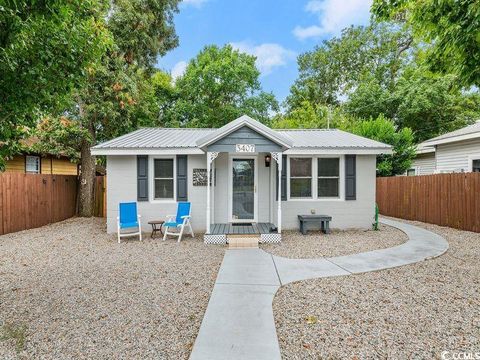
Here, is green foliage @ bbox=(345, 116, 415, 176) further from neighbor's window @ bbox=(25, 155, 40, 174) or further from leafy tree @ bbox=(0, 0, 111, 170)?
neighbor's window @ bbox=(25, 155, 40, 174)

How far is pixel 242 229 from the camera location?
28.0 ft

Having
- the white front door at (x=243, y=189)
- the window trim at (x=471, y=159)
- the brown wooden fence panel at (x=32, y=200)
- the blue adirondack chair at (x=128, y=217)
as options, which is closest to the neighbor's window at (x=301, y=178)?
the white front door at (x=243, y=189)

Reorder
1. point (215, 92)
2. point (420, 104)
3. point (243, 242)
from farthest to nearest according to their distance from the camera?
point (215, 92) → point (420, 104) → point (243, 242)

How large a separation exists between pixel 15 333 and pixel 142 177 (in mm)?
6284

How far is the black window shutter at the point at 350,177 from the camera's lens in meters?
9.55

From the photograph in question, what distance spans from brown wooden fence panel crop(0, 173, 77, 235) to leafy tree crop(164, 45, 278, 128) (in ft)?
33.5

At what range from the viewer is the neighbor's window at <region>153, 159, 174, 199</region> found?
30.9 feet

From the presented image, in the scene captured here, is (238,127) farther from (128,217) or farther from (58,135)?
(58,135)

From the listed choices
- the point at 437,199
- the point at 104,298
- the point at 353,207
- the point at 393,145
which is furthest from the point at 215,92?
the point at 104,298

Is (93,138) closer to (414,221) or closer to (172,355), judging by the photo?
(172,355)

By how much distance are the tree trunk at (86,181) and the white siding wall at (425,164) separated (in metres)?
18.7

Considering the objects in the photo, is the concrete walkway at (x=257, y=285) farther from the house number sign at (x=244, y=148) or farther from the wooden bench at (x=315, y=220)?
the house number sign at (x=244, y=148)

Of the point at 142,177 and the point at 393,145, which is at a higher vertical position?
the point at 393,145

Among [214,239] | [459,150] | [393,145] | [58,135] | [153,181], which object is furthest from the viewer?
[393,145]
